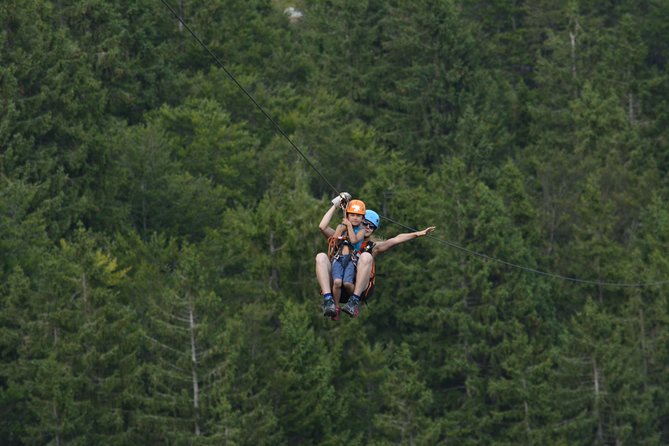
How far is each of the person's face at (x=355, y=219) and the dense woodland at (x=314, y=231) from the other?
1463 inches

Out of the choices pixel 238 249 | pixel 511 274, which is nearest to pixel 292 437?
pixel 238 249

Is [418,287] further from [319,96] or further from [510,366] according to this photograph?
[319,96]

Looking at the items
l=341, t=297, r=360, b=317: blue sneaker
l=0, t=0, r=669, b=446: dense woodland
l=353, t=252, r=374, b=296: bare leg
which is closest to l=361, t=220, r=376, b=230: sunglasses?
l=353, t=252, r=374, b=296: bare leg

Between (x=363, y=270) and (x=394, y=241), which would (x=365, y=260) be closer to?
(x=363, y=270)

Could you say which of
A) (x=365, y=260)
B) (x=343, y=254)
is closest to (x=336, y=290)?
(x=343, y=254)

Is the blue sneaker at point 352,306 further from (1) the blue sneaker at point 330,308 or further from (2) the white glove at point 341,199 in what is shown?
(2) the white glove at point 341,199

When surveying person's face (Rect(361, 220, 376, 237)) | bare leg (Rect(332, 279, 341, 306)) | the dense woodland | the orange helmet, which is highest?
the dense woodland

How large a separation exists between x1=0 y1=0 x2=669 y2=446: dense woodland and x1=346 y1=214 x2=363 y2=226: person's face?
122 feet

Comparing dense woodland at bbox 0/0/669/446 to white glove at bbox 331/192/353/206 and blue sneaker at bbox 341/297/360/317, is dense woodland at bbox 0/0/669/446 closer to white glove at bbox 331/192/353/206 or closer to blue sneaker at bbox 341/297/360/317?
blue sneaker at bbox 341/297/360/317

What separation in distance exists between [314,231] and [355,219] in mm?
45562

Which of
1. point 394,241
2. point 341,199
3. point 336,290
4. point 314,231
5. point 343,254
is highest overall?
point 314,231

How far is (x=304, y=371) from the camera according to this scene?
64.3 meters

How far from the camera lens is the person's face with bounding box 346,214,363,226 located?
22938mm

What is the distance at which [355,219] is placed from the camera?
2302 centimetres
